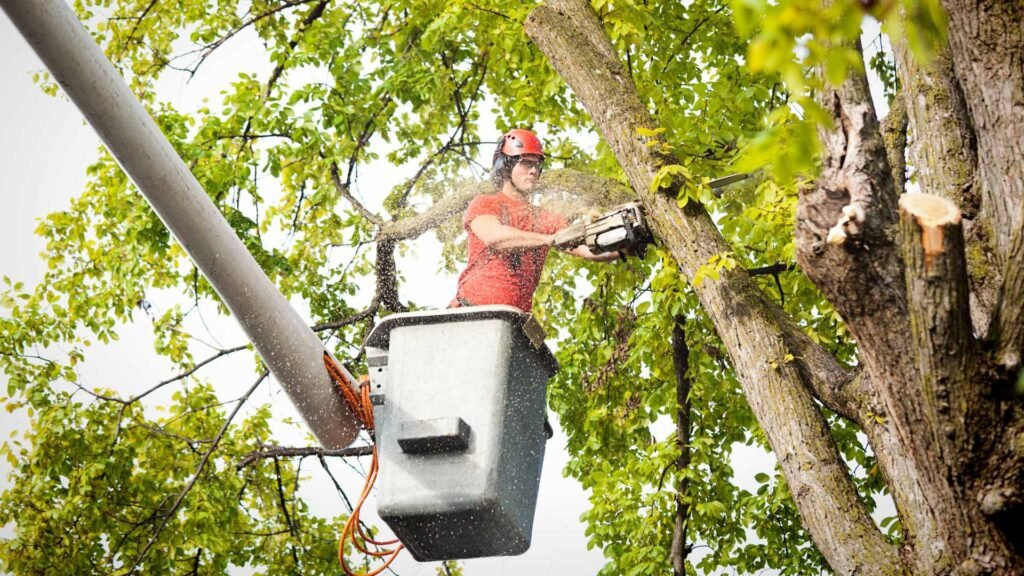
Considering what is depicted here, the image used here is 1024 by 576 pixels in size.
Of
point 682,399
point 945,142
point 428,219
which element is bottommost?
point 945,142

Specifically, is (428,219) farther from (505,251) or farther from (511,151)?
(505,251)

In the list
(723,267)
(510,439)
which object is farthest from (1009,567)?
(510,439)

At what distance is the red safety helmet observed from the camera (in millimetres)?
5023

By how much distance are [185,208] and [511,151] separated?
2166 mm

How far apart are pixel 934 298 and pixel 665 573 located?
404 cm

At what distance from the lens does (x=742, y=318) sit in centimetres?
366

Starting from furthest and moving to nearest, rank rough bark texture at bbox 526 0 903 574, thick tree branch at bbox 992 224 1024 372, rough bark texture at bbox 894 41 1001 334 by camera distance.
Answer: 1. rough bark texture at bbox 894 41 1001 334
2. rough bark texture at bbox 526 0 903 574
3. thick tree branch at bbox 992 224 1024 372

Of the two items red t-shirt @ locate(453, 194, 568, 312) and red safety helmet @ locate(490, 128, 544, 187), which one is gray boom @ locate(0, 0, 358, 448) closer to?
red t-shirt @ locate(453, 194, 568, 312)

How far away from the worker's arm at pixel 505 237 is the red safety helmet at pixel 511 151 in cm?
53

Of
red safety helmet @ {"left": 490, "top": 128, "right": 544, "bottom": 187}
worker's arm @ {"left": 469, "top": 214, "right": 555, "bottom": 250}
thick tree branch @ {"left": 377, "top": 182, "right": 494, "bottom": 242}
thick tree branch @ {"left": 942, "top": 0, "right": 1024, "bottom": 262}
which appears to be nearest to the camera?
thick tree branch @ {"left": 942, "top": 0, "right": 1024, "bottom": 262}

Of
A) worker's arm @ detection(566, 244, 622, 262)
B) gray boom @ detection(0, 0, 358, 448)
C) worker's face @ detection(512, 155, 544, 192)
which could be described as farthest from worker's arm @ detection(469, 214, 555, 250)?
gray boom @ detection(0, 0, 358, 448)

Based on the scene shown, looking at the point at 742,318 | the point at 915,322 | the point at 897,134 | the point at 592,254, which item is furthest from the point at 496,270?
the point at 915,322

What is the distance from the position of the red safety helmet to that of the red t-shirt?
30cm

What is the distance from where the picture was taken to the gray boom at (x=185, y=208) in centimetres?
268
